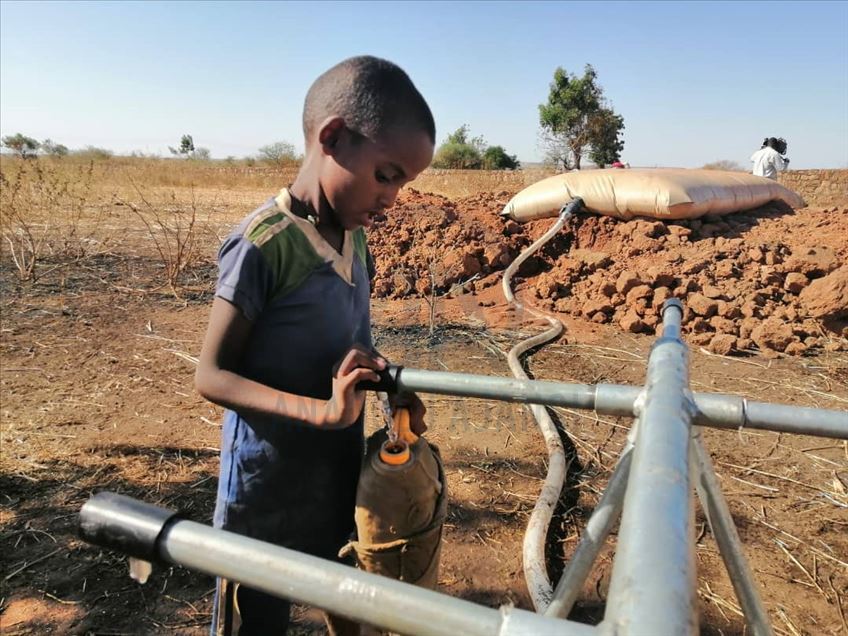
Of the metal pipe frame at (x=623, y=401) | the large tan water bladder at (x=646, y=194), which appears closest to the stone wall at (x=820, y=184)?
the large tan water bladder at (x=646, y=194)

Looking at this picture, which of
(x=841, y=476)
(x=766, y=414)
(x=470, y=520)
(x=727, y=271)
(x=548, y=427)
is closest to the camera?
(x=766, y=414)

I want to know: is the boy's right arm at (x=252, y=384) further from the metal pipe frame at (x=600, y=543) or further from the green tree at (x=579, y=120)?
the green tree at (x=579, y=120)

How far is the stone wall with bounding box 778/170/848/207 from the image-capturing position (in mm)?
15656

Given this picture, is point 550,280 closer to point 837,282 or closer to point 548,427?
point 837,282

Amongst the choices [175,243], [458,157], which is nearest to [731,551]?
[175,243]

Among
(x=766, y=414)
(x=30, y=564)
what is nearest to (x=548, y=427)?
(x=766, y=414)

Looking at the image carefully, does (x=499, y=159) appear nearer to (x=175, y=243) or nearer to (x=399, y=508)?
(x=175, y=243)

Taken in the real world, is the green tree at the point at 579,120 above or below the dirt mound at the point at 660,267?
above

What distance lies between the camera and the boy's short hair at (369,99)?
110 cm

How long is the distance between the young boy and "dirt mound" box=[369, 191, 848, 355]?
4396 millimetres

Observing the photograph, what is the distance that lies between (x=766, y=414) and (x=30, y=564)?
9.46ft

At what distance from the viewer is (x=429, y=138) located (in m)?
1.17

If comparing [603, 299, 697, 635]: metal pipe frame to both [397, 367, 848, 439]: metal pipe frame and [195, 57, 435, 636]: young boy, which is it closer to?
[397, 367, 848, 439]: metal pipe frame

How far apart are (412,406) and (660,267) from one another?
5211 mm
